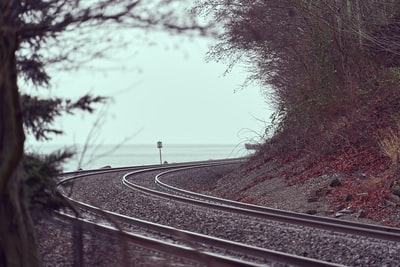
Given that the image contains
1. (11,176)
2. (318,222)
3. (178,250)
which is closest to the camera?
(11,176)

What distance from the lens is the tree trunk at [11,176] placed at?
5.86 metres

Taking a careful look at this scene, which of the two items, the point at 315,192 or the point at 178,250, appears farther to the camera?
the point at 315,192

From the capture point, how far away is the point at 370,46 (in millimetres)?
24109

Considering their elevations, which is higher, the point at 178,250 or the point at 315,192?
the point at 178,250

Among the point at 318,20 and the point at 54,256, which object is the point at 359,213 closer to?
the point at 54,256

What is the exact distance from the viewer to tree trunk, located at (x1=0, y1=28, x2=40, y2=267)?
5859mm

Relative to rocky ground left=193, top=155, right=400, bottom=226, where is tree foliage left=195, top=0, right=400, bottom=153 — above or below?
above

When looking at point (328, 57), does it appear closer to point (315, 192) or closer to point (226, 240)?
point (315, 192)

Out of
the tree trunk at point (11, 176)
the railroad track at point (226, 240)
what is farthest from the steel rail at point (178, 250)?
the tree trunk at point (11, 176)

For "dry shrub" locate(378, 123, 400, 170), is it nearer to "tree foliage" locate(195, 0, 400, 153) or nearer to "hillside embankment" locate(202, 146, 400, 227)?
"hillside embankment" locate(202, 146, 400, 227)

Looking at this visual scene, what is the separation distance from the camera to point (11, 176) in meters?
6.32

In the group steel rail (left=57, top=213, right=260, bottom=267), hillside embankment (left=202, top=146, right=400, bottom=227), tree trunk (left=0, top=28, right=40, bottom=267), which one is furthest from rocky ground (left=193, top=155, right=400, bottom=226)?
tree trunk (left=0, top=28, right=40, bottom=267)

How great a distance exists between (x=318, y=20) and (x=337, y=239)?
50.8 feet

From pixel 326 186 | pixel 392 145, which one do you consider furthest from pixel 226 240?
pixel 392 145
